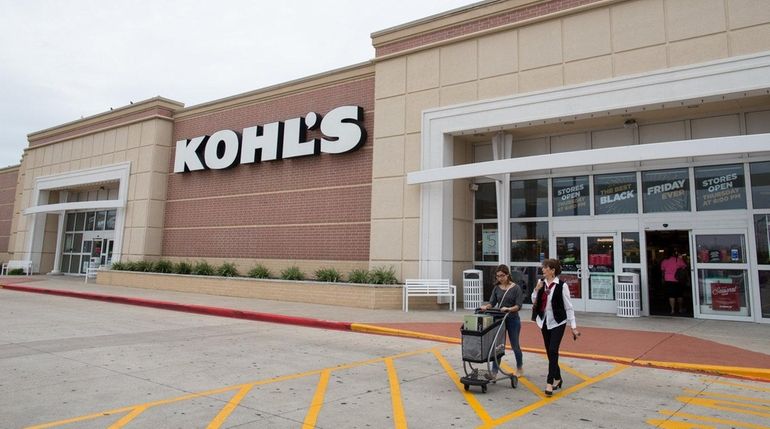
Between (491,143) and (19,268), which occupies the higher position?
(491,143)

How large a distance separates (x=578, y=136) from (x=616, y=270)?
4.08 m

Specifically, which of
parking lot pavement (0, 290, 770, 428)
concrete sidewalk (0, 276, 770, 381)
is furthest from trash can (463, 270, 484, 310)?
parking lot pavement (0, 290, 770, 428)

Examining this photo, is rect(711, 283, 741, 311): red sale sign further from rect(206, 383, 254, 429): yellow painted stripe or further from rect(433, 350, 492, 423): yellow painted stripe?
rect(206, 383, 254, 429): yellow painted stripe

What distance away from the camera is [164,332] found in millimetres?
10500

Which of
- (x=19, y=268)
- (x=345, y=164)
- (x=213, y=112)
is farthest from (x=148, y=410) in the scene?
(x=19, y=268)

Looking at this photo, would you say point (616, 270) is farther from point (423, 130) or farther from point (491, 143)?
point (423, 130)

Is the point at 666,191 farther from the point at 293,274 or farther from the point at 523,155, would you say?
the point at 293,274

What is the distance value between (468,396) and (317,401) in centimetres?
179

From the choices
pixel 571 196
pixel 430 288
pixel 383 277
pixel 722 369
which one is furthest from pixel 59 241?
pixel 722 369

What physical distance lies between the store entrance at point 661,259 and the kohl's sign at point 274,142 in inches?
375

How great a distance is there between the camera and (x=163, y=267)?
21.5m

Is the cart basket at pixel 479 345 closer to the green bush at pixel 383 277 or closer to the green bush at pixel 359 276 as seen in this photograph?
the green bush at pixel 383 277

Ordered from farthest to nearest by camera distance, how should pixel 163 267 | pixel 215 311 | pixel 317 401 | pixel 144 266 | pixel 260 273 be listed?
pixel 144 266 < pixel 163 267 < pixel 260 273 < pixel 215 311 < pixel 317 401

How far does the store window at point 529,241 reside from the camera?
1528 cm
